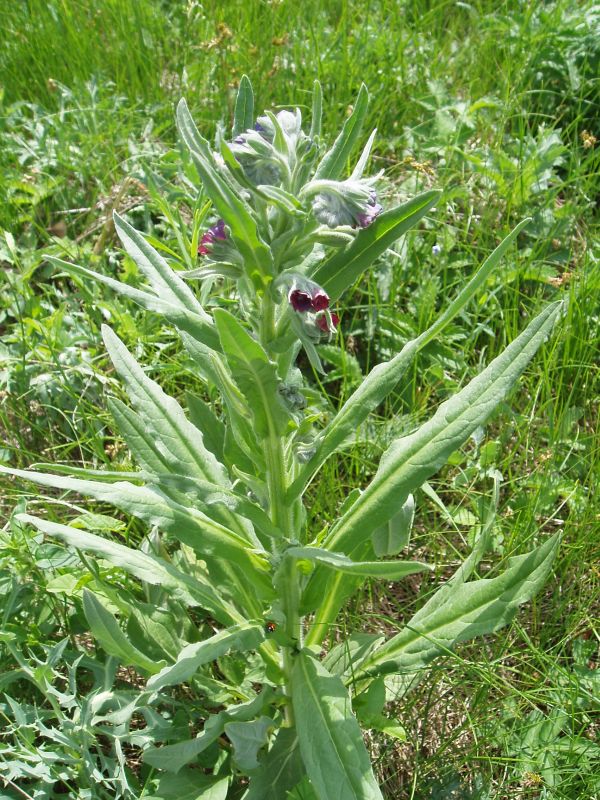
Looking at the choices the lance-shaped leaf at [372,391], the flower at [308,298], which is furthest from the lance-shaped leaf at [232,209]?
the lance-shaped leaf at [372,391]

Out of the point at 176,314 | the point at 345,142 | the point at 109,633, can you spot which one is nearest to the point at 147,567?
the point at 109,633

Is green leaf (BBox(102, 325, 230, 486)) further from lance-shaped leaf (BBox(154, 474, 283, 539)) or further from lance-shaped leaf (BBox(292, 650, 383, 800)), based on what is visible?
lance-shaped leaf (BBox(292, 650, 383, 800))

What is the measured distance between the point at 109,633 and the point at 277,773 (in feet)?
1.80

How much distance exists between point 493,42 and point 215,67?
1431 millimetres

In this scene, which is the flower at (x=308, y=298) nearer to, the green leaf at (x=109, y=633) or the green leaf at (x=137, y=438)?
the green leaf at (x=137, y=438)

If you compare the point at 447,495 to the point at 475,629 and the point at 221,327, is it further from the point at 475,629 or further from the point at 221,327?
the point at 221,327

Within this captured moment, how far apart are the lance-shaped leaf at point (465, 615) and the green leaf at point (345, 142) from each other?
100 centimetres

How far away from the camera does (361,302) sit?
11.4 feet

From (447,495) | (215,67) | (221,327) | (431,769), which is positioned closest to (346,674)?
(431,769)

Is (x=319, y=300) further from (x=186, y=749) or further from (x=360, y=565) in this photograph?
(x=186, y=749)

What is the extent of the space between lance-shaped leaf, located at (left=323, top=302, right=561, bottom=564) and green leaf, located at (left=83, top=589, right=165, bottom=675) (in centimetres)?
53

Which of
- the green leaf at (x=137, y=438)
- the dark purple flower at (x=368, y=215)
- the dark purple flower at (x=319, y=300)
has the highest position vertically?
the dark purple flower at (x=368, y=215)

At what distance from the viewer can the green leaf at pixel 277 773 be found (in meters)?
2.02

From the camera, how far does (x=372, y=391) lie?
200 cm
